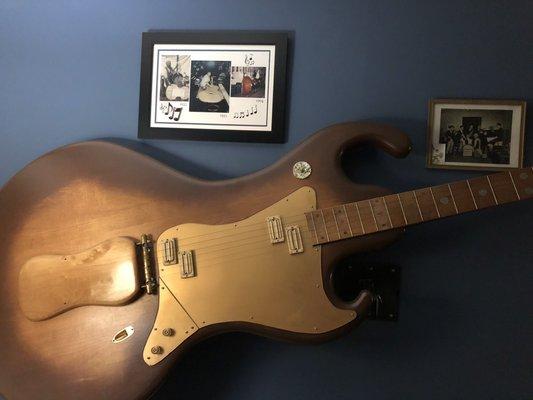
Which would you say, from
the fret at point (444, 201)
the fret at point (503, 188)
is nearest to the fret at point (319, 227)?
the fret at point (444, 201)

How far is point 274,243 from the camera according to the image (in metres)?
0.90

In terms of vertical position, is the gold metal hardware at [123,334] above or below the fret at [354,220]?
below

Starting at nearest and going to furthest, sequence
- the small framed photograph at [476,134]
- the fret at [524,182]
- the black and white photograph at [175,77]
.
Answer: the fret at [524,182], the small framed photograph at [476,134], the black and white photograph at [175,77]

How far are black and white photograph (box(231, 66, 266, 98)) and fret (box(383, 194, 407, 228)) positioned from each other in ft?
1.30

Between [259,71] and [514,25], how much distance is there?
0.58m

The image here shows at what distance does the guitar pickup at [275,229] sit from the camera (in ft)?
2.93

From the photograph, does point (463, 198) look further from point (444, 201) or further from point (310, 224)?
point (310, 224)

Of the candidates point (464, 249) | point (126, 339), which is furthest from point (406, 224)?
point (126, 339)

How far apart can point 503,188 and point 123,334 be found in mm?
818

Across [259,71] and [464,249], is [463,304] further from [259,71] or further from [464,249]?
[259,71]

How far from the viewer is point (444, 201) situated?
847 mm

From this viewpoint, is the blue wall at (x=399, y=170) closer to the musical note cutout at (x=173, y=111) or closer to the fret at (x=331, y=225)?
the musical note cutout at (x=173, y=111)

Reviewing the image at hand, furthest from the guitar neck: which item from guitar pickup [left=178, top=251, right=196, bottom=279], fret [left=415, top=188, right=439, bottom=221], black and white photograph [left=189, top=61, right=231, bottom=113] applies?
black and white photograph [left=189, top=61, right=231, bottom=113]

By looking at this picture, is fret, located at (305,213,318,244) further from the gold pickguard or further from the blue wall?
the blue wall
